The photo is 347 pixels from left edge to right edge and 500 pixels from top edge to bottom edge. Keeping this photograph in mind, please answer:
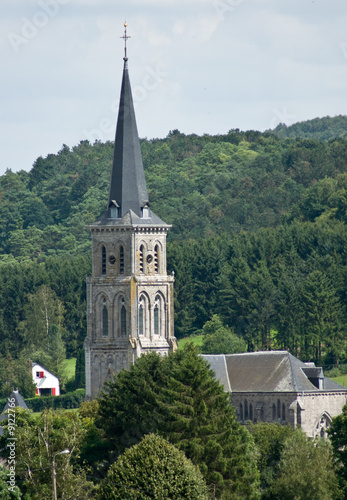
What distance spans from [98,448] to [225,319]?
59100 mm

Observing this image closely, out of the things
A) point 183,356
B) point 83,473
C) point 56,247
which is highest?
point 56,247

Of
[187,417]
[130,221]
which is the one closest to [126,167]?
[130,221]

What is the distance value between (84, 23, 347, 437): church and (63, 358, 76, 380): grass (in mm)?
37021

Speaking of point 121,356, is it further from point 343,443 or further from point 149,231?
point 343,443

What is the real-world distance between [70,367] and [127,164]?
145 ft

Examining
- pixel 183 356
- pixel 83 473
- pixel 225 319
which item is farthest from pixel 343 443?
pixel 225 319

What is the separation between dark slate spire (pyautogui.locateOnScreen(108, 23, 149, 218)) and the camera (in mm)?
97688

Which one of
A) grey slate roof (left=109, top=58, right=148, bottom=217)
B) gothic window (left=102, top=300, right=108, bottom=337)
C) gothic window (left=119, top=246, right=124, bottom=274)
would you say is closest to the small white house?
gothic window (left=102, top=300, right=108, bottom=337)

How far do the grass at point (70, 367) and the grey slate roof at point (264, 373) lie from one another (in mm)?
35747

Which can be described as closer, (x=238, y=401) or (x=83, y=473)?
(x=83, y=473)

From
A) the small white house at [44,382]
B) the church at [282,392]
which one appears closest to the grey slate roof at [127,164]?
the church at [282,392]

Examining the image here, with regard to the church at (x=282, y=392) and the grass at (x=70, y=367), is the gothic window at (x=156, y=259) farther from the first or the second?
the grass at (x=70, y=367)

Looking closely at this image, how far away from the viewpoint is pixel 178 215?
19312 centimetres

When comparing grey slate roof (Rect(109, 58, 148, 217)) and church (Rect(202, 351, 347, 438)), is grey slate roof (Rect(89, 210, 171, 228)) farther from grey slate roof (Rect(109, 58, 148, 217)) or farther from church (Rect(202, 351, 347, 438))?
church (Rect(202, 351, 347, 438))
